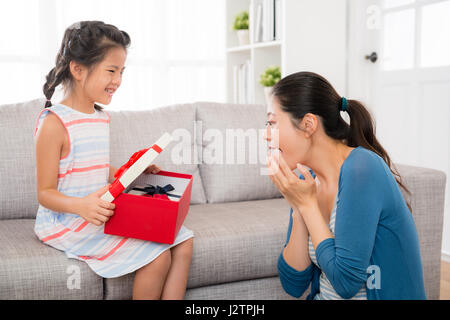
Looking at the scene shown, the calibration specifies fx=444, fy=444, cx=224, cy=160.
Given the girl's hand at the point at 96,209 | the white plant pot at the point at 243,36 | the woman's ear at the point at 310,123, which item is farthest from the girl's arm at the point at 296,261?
the white plant pot at the point at 243,36

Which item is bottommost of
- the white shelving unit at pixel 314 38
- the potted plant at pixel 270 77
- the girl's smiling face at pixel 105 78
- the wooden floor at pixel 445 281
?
→ the wooden floor at pixel 445 281

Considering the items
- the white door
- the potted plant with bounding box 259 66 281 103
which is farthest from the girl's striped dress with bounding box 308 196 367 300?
the potted plant with bounding box 259 66 281 103

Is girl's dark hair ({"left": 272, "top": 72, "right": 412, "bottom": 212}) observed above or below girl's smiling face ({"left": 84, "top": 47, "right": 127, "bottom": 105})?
below

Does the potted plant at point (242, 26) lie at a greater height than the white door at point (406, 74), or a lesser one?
greater

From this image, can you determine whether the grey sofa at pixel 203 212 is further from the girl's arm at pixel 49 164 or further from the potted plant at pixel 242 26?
the potted plant at pixel 242 26

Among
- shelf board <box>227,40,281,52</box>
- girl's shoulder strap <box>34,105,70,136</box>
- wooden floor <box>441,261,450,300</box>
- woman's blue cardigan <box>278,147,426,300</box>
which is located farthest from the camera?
shelf board <box>227,40,281,52</box>

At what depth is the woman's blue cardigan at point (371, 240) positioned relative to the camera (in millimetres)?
988

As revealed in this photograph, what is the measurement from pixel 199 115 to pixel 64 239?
37.8 inches

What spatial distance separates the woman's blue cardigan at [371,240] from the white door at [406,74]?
5.61 feet

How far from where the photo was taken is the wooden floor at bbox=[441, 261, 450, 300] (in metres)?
2.02

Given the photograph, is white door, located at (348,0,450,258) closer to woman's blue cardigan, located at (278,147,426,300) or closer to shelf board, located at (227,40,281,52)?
shelf board, located at (227,40,281,52)

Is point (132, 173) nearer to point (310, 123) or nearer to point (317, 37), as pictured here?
point (310, 123)

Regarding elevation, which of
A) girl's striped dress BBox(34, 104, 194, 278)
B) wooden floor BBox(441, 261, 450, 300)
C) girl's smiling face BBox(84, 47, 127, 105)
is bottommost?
wooden floor BBox(441, 261, 450, 300)

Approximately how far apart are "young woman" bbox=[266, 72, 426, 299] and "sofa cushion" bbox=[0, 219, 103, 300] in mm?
568
